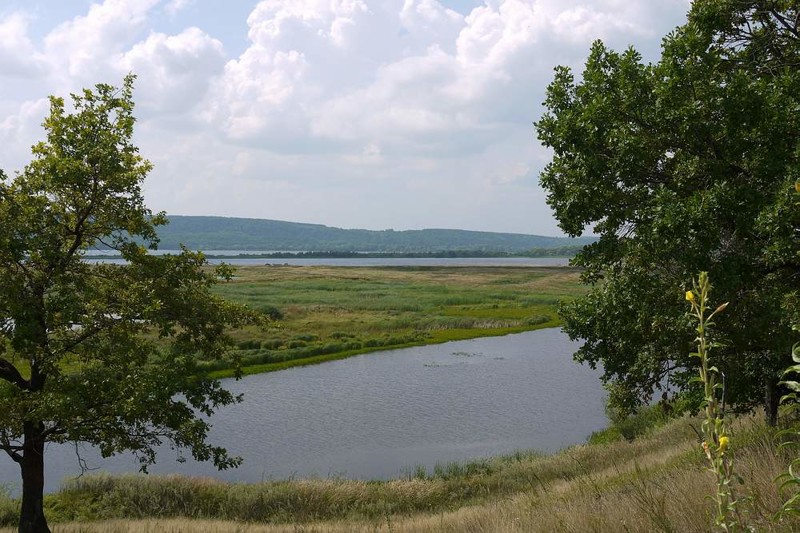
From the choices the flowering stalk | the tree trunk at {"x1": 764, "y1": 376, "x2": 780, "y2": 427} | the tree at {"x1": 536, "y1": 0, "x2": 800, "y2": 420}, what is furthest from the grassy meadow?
the flowering stalk

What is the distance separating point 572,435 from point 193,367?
77.8 ft

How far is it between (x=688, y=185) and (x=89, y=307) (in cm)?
1446

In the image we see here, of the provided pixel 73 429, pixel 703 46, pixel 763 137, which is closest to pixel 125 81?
pixel 73 429

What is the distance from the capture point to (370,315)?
7975 centimetres

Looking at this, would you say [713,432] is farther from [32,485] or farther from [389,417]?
[389,417]

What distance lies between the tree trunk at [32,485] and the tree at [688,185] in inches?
567

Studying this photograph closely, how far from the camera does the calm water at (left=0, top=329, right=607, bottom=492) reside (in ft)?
99.2

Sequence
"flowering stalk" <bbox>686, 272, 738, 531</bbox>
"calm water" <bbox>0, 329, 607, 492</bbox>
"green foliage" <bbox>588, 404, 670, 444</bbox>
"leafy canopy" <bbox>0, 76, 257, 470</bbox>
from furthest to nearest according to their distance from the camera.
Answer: "green foliage" <bbox>588, 404, 670, 444</bbox>, "calm water" <bbox>0, 329, 607, 492</bbox>, "leafy canopy" <bbox>0, 76, 257, 470</bbox>, "flowering stalk" <bbox>686, 272, 738, 531</bbox>

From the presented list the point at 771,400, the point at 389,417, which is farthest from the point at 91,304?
the point at 389,417

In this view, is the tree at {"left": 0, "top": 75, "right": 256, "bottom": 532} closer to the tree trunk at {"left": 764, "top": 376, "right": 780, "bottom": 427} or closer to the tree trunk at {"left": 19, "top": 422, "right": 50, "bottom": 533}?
the tree trunk at {"left": 19, "top": 422, "right": 50, "bottom": 533}

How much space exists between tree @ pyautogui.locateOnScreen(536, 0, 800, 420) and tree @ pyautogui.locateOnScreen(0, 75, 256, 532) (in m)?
10.3

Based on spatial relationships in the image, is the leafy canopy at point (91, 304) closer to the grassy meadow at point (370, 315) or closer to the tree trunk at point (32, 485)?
the tree trunk at point (32, 485)

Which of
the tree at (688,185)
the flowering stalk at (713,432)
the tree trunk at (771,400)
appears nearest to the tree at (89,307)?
the tree at (688,185)

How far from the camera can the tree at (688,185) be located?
12367mm
